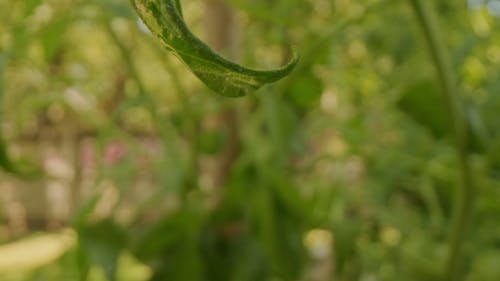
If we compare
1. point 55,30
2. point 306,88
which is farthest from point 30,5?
point 306,88

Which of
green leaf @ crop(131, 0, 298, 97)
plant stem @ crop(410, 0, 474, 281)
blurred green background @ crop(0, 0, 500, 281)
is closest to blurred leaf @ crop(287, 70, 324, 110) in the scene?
blurred green background @ crop(0, 0, 500, 281)

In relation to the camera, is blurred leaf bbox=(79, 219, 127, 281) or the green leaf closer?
the green leaf

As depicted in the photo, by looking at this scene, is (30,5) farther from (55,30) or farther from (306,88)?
(306,88)

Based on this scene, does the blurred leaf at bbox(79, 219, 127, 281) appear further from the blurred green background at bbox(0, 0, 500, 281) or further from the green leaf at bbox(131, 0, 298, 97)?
the green leaf at bbox(131, 0, 298, 97)

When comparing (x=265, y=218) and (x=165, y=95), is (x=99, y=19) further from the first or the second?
(x=165, y=95)

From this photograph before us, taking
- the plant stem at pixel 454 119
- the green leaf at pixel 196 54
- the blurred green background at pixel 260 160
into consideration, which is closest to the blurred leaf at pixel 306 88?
the blurred green background at pixel 260 160
